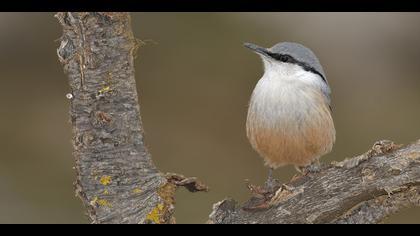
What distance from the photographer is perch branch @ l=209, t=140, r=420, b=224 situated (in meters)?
4.48

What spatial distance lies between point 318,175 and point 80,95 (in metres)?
1.58

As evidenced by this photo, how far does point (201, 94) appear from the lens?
8922 millimetres

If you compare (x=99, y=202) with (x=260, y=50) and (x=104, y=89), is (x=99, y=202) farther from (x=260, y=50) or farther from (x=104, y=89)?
(x=260, y=50)

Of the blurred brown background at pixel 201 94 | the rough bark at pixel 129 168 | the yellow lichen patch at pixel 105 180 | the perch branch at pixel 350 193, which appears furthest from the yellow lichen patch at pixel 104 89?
the blurred brown background at pixel 201 94

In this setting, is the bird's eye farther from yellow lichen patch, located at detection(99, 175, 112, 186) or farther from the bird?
yellow lichen patch, located at detection(99, 175, 112, 186)

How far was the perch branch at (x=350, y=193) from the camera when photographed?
448 centimetres

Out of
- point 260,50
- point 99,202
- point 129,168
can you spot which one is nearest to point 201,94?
point 260,50

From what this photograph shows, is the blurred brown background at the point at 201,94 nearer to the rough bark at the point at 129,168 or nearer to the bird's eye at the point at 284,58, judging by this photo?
the bird's eye at the point at 284,58

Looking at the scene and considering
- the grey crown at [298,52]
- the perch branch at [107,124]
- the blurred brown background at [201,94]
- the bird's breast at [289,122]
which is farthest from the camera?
the blurred brown background at [201,94]

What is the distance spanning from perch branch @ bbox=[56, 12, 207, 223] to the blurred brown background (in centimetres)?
306

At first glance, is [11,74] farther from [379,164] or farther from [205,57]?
[379,164]

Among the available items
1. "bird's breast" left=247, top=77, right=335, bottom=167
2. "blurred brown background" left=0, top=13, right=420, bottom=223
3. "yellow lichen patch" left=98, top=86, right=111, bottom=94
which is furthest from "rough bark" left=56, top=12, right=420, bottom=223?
"blurred brown background" left=0, top=13, right=420, bottom=223

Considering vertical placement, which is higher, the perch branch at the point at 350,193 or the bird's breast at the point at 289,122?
the bird's breast at the point at 289,122

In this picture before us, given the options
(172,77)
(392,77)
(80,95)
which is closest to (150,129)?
(172,77)
